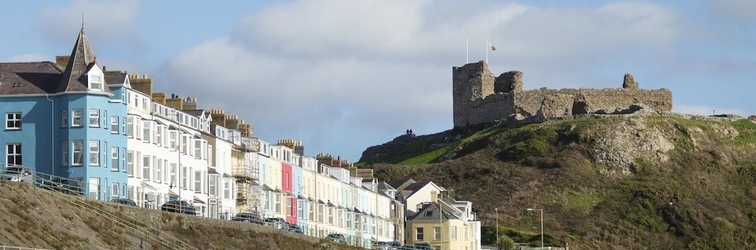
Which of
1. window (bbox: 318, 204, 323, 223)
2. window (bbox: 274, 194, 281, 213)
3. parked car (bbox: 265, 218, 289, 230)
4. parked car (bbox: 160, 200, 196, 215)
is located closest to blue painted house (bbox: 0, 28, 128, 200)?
parked car (bbox: 160, 200, 196, 215)

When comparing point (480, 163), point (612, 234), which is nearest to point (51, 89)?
point (612, 234)

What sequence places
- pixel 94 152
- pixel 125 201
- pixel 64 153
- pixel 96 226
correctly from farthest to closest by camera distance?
pixel 64 153, pixel 94 152, pixel 125 201, pixel 96 226

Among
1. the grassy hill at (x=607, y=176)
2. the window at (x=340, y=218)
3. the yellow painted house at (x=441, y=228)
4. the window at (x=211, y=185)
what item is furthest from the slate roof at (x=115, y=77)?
the grassy hill at (x=607, y=176)

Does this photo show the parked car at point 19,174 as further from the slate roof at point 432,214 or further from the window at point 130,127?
the slate roof at point 432,214

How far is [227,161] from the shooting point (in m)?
88.8

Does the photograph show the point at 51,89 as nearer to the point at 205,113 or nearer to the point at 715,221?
the point at 205,113

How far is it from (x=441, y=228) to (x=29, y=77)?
1692 inches

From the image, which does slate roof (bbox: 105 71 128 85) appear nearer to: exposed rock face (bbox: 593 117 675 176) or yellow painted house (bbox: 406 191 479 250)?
yellow painted house (bbox: 406 191 479 250)

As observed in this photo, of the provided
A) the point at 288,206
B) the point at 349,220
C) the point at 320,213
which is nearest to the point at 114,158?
the point at 288,206

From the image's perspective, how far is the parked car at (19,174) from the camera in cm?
6324

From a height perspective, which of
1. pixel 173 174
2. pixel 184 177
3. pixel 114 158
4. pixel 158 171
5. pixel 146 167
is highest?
pixel 114 158

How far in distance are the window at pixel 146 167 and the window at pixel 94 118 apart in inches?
199

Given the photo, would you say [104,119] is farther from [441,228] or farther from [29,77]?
[441,228]

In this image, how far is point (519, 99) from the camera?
6575 inches
